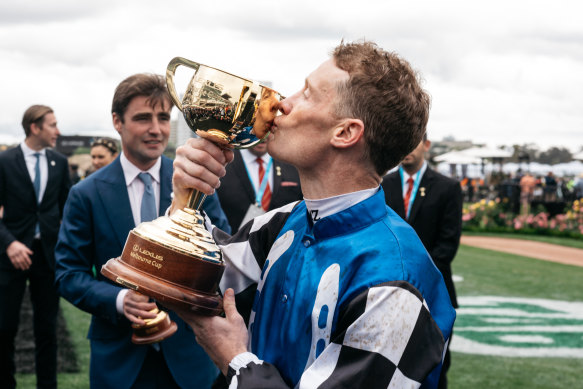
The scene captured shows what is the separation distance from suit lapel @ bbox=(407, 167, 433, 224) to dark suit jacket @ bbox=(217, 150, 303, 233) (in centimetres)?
115

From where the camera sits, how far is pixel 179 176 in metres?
1.90

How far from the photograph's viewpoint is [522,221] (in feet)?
67.9

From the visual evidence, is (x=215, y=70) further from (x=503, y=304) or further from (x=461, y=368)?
(x=503, y=304)

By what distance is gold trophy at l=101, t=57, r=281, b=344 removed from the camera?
1.69 meters

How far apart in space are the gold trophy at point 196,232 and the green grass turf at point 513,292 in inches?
182

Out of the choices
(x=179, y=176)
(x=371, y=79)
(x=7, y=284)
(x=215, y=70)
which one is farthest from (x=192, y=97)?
(x=7, y=284)

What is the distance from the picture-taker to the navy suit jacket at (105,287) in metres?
2.72

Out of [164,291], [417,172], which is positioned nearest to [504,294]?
[417,172]

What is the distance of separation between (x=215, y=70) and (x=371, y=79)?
1.48ft

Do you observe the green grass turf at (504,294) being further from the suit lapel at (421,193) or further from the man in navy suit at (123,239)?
the man in navy suit at (123,239)

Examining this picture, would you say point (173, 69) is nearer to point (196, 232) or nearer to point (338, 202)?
point (196, 232)

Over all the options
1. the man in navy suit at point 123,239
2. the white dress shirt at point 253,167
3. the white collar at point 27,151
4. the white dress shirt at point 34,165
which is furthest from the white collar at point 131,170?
the white collar at point 27,151

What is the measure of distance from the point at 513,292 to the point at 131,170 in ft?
29.8

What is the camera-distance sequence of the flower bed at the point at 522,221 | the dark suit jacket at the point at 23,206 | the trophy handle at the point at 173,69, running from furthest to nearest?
the flower bed at the point at 522,221, the dark suit jacket at the point at 23,206, the trophy handle at the point at 173,69
